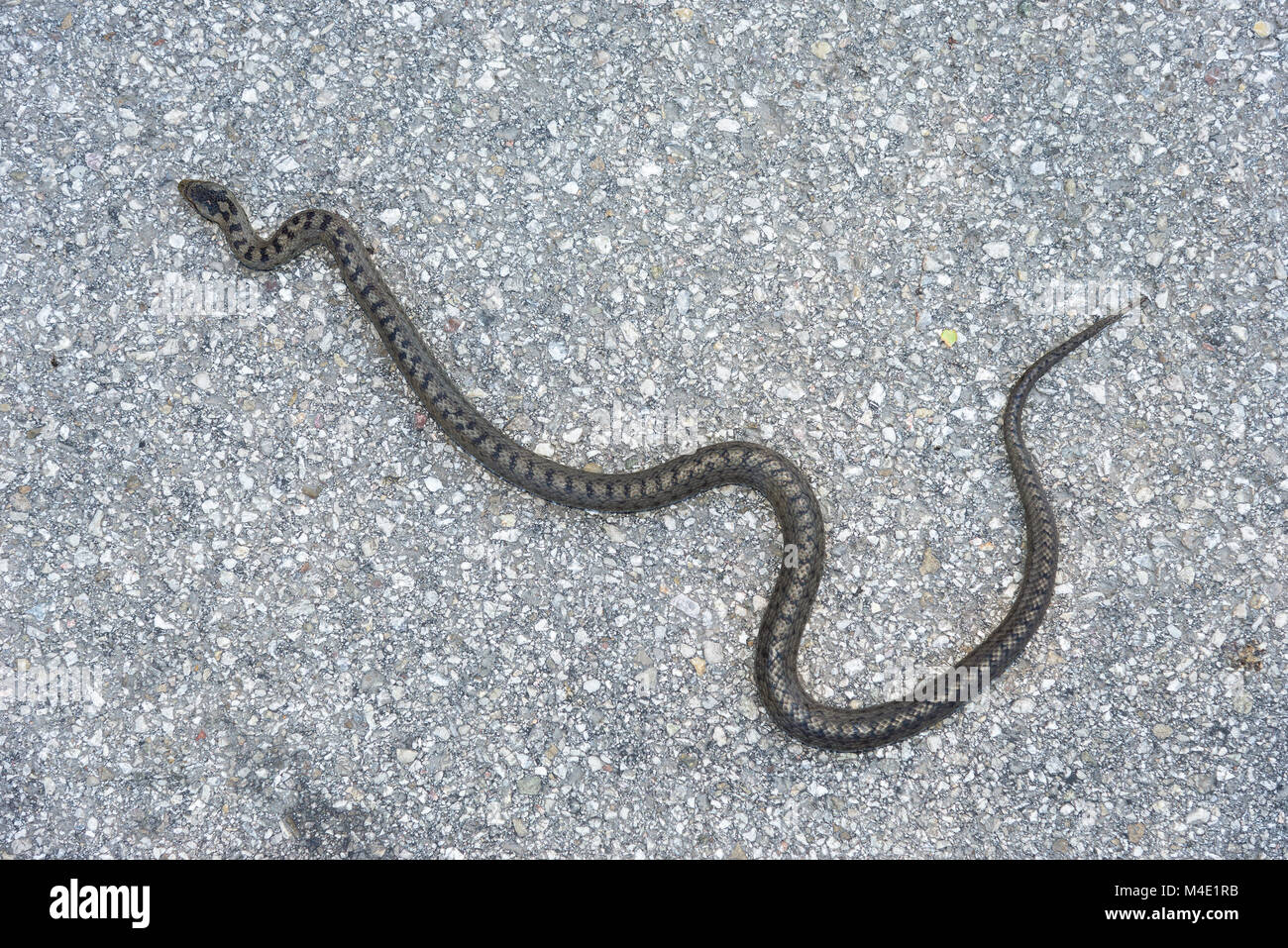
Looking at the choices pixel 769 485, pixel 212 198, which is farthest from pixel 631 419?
pixel 212 198

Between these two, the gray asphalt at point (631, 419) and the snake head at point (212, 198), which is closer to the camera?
the gray asphalt at point (631, 419)

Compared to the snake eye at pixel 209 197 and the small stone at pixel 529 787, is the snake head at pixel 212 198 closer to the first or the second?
the snake eye at pixel 209 197

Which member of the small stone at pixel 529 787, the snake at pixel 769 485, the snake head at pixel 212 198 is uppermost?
the snake head at pixel 212 198

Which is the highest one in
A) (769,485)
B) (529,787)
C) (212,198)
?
(212,198)

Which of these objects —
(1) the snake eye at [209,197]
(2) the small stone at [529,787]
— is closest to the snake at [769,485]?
(1) the snake eye at [209,197]

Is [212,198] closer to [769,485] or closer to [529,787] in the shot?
[769,485]
